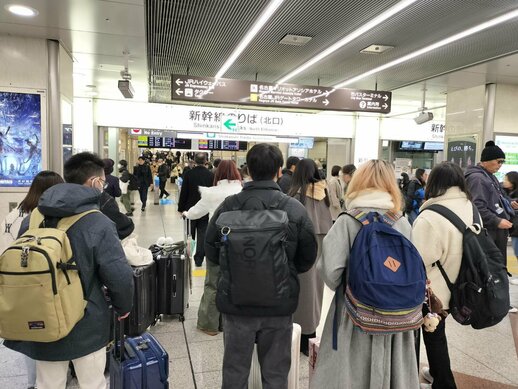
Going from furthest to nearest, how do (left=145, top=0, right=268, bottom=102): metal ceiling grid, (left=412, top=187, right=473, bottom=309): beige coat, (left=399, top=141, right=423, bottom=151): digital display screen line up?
(left=399, top=141, right=423, bottom=151): digital display screen < (left=145, top=0, right=268, bottom=102): metal ceiling grid < (left=412, top=187, right=473, bottom=309): beige coat

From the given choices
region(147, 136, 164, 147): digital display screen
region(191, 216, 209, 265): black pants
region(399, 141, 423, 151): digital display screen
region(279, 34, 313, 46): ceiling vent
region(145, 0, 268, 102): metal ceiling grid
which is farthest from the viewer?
region(147, 136, 164, 147): digital display screen

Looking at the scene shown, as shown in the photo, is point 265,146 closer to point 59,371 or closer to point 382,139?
point 59,371

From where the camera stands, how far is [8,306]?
5.20ft

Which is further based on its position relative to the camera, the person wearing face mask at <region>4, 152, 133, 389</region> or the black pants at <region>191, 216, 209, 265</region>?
the black pants at <region>191, 216, 209, 265</region>

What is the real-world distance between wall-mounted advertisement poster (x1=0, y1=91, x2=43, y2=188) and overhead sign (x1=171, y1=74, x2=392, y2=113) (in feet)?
6.89

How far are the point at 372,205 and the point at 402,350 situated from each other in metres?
0.69

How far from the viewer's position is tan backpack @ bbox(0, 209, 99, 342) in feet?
5.14

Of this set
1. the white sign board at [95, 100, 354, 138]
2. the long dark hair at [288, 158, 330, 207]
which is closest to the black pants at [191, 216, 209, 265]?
the long dark hair at [288, 158, 330, 207]

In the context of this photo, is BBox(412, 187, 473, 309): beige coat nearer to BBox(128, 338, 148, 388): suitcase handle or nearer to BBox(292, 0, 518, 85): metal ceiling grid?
BBox(128, 338, 148, 388): suitcase handle

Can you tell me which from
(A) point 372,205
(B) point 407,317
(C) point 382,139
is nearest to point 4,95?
(A) point 372,205

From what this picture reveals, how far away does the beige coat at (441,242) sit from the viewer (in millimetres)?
2338

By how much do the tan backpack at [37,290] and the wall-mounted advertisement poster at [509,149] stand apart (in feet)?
27.4

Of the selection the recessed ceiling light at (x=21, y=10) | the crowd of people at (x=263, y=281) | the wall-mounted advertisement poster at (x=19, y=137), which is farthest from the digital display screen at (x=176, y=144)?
the crowd of people at (x=263, y=281)

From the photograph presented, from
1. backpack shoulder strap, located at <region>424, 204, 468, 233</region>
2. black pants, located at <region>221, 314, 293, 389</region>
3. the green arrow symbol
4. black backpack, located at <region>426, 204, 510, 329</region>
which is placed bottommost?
black pants, located at <region>221, 314, 293, 389</region>
